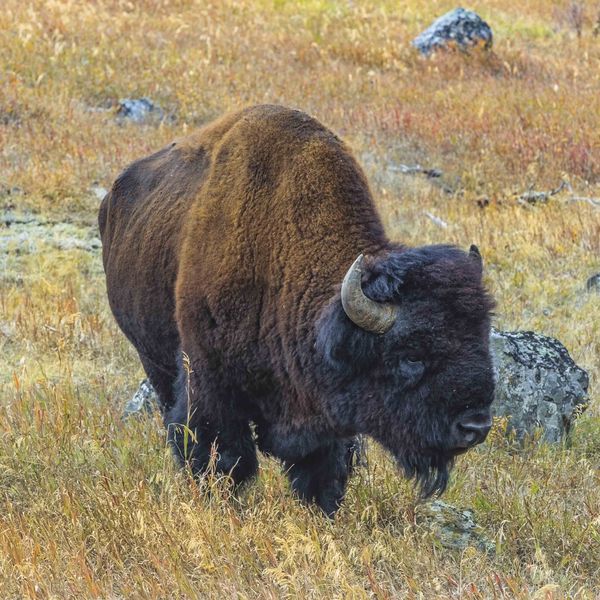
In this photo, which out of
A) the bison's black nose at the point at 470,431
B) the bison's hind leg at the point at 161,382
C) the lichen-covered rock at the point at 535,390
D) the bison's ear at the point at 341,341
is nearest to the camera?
the bison's black nose at the point at 470,431

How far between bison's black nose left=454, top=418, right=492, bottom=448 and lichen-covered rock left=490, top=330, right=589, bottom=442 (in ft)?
7.18

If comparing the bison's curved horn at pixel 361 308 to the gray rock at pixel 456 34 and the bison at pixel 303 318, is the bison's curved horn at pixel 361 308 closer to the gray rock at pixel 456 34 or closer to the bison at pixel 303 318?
the bison at pixel 303 318

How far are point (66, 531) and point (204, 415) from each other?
850 millimetres

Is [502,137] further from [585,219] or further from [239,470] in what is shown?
[239,470]

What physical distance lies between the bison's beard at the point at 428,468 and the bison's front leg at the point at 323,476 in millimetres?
670

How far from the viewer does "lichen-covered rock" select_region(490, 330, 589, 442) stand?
231 inches

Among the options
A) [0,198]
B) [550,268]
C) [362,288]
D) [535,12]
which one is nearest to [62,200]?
[0,198]

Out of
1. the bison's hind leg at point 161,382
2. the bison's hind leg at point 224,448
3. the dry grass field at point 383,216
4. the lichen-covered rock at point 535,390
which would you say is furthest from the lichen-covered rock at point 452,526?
the bison's hind leg at point 161,382

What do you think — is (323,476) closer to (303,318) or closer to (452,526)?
(452,526)

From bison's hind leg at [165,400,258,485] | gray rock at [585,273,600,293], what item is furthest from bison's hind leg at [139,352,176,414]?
gray rock at [585,273,600,293]

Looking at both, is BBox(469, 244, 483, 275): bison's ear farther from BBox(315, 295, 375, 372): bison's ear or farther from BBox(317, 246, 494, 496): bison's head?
BBox(315, 295, 375, 372): bison's ear

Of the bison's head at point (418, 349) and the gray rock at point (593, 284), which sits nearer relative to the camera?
the bison's head at point (418, 349)

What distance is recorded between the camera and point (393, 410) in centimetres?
394

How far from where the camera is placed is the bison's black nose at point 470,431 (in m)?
3.61
